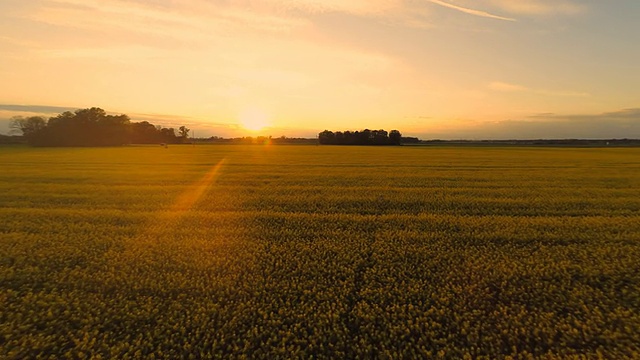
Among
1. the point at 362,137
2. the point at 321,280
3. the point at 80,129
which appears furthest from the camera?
the point at 362,137

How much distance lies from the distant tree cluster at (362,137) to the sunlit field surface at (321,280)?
378 ft

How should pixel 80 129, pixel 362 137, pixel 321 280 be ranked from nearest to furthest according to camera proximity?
pixel 321 280
pixel 80 129
pixel 362 137

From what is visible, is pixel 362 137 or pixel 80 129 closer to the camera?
pixel 80 129

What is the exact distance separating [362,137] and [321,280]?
12759cm

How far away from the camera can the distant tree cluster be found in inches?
5084

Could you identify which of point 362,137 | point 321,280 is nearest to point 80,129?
point 362,137

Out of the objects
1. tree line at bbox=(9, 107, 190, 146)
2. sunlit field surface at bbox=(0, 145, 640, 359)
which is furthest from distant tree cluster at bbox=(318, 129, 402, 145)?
sunlit field surface at bbox=(0, 145, 640, 359)

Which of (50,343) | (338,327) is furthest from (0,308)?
(338,327)

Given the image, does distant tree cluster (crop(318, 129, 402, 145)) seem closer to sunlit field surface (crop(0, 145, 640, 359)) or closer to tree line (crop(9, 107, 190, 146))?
tree line (crop(9, 107, 190, 146))

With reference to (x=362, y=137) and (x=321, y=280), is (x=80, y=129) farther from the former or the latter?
(x=321, y=280)

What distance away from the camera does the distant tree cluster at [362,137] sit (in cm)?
12912

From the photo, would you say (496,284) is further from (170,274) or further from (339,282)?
(170,274)

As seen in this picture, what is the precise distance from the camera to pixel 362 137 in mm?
132500

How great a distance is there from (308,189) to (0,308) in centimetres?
1478
